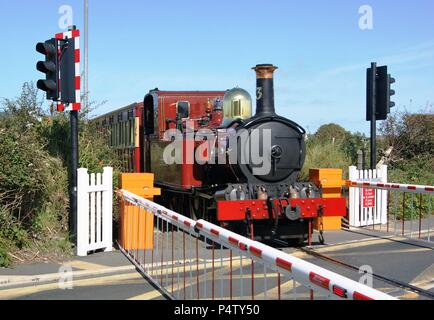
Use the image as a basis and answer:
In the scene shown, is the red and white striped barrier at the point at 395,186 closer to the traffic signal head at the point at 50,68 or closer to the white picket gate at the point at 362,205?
Result: the white picket gate at the point at 362,205

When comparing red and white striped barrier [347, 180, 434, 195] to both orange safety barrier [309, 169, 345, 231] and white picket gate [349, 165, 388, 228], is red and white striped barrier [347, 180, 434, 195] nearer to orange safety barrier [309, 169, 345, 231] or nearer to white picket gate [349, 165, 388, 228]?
orange safety barrier [309, 169, 345, 231]

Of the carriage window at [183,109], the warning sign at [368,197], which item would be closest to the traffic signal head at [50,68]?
the carriage window at [183,109]

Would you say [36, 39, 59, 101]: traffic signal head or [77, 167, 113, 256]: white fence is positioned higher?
[36, 39, 59, 101]: traffic signal head

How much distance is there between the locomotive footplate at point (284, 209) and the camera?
7.65 metres

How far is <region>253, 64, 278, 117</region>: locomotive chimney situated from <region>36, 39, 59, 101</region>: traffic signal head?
3101 millimetres

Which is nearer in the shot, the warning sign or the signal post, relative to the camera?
the signal post

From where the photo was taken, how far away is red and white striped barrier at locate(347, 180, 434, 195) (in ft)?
28.0

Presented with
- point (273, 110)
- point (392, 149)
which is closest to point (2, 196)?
point (273, 110)

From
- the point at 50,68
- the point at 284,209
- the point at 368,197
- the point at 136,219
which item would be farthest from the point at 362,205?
the point at 50,68

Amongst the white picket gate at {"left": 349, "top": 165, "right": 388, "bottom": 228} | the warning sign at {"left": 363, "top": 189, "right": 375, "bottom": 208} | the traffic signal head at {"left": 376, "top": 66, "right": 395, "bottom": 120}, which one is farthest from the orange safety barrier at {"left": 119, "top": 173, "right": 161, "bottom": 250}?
the traffic signal head at {"left": 376, "top": 66, "right": 395, "bottom": 120}

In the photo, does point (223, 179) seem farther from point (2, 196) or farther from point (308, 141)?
point (308, 141)

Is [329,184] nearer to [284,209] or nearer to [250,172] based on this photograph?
[284,209]

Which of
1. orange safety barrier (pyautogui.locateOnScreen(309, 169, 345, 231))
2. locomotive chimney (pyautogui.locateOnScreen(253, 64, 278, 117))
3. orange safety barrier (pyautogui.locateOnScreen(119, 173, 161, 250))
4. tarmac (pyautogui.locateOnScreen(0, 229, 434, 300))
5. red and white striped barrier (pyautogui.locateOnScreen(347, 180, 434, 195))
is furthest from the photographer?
orange safety barrier (pyautogui.locateOnScreen(309, 169, 345, 231))

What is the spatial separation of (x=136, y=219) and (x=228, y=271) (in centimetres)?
201
